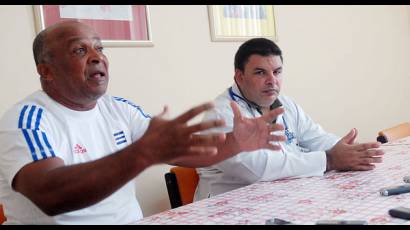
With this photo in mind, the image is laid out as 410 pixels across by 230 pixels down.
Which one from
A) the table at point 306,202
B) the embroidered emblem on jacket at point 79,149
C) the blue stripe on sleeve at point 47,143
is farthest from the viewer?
the embroidered emblem on jacket at point 79,149

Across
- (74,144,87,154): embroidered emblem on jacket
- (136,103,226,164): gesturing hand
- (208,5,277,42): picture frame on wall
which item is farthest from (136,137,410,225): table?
(208,5,277,42): picture frame on wall

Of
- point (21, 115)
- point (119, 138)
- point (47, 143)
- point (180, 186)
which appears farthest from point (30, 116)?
point (180, 186)

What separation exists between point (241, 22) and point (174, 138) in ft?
8.03

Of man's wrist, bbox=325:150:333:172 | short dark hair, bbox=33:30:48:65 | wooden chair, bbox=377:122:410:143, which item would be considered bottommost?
wooden chair, bbox=377:122:410:143

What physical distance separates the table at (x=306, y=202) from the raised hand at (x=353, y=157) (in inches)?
1.7

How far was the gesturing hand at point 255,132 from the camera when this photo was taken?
4.68 feet

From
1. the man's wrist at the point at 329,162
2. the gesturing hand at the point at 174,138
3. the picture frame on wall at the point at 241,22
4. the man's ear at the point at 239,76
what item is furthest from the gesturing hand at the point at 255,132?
the picture frame on wall at the point at 241,22

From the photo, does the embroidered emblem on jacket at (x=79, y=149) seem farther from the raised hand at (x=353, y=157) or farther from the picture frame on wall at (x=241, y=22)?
the picture frame on wall at (x=241, y=22)

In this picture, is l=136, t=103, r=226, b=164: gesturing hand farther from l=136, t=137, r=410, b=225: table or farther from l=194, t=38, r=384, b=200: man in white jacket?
l=194, t=38, r=384, b=200: man in white jacket

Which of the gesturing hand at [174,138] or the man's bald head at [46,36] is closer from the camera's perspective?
the gesturing hand at [174,138]

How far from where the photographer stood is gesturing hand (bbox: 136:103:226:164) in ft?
3.27

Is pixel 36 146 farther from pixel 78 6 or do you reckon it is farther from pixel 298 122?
pixel 298 122

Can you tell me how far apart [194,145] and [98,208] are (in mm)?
696

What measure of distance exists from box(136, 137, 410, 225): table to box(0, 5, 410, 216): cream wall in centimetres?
103
